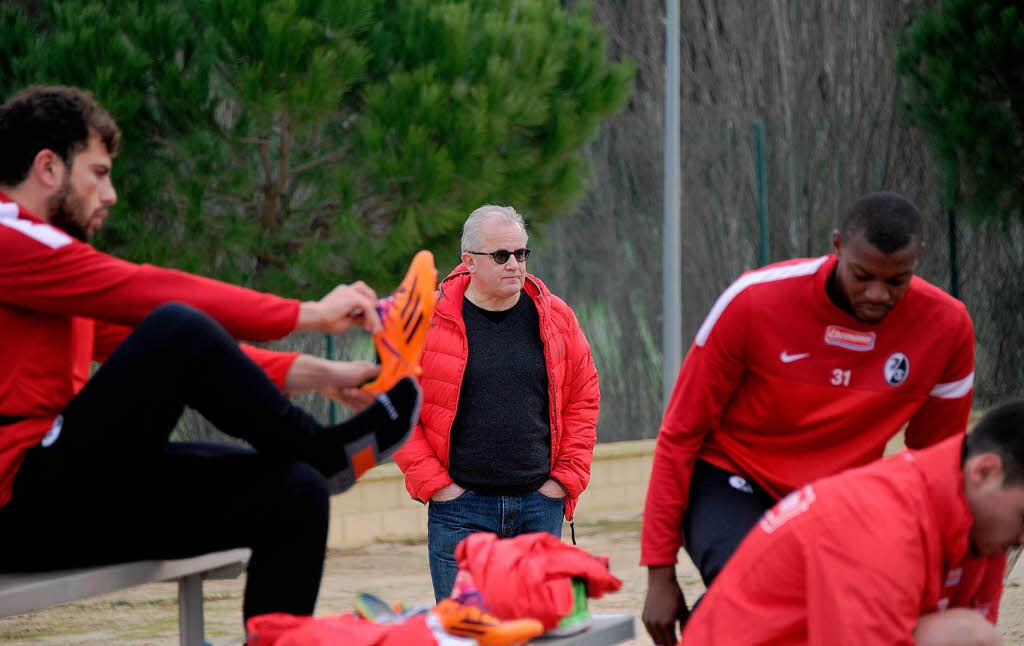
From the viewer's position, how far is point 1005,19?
12.1m

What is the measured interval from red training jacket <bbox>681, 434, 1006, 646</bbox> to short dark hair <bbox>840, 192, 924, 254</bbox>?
27.8 inches

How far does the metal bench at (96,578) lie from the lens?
133 inches

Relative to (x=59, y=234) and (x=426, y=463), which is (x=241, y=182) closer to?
(x=426, y=463)

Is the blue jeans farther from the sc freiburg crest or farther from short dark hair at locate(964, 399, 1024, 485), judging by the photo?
short dark hair at locate(964, 399, 1024, 485)

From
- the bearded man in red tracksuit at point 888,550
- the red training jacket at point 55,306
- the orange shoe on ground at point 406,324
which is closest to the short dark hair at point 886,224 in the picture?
the bearded man in red tracksuit at point 888,550

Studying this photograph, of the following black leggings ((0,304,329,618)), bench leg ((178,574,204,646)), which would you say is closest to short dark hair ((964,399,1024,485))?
black leggings ((0,304,329,618))

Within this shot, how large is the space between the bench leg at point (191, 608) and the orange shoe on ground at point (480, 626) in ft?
3.72

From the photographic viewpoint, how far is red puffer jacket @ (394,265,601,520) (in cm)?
496

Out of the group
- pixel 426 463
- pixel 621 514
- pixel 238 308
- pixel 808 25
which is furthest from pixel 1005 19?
pixel 238 308

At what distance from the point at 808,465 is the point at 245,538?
149cm

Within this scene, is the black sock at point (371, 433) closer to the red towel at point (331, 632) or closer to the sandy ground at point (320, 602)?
the red towel at point (331, 632)

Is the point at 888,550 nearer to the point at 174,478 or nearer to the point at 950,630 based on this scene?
the point at 950,630

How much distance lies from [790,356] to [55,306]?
1.88 meters

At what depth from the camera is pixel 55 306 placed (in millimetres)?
3438
